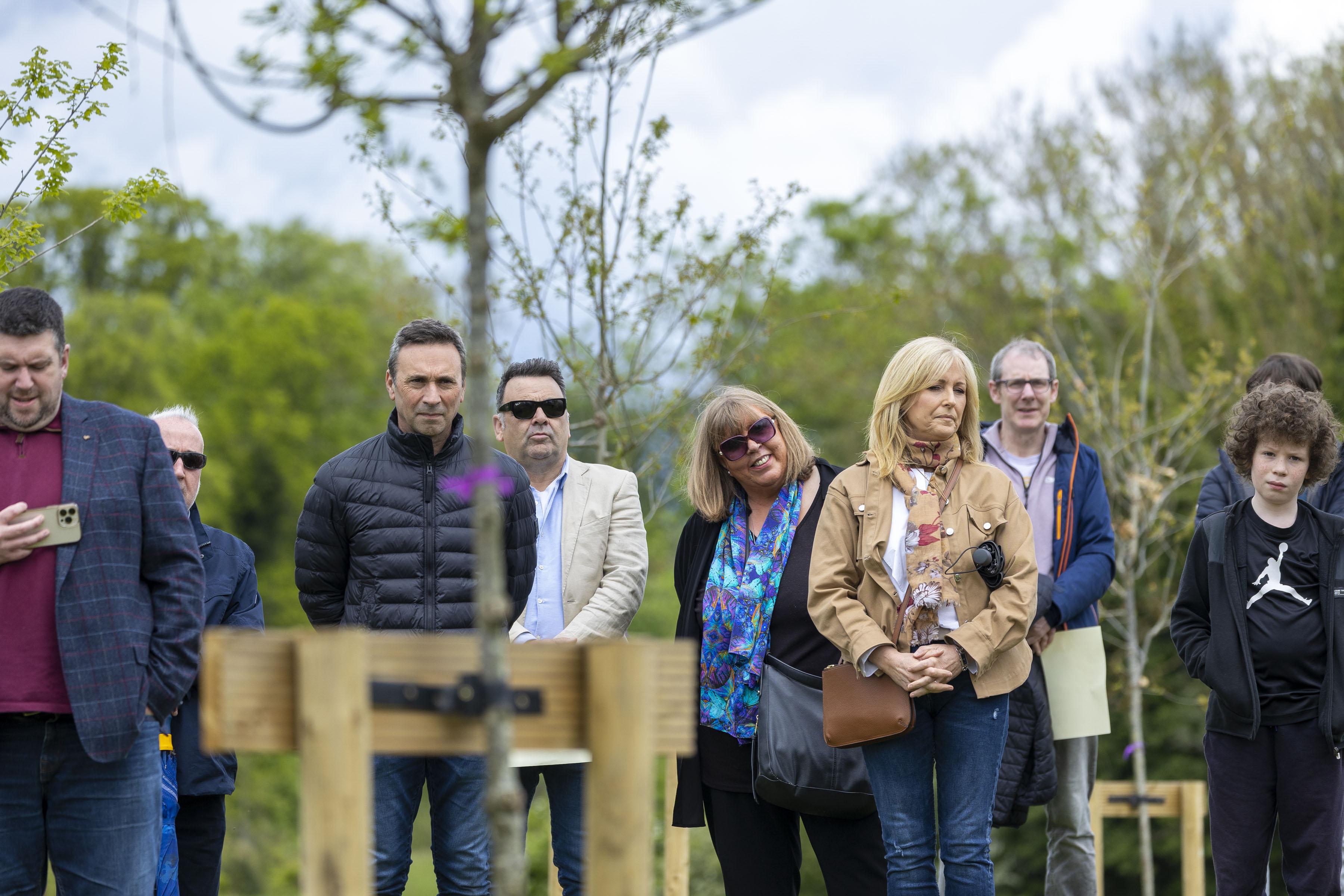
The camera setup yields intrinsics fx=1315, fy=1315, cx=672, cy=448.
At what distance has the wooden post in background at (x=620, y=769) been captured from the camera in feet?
7.62

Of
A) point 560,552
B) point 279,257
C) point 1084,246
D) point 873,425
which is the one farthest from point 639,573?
point 279,257

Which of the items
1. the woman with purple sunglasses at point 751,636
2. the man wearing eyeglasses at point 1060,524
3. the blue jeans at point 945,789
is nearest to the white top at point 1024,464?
the man wearing eyeglasses at point 1060,524

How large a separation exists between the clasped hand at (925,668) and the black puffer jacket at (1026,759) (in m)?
1.03

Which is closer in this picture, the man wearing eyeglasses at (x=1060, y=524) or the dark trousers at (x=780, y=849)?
the dark trousers at (x=780, y=849)

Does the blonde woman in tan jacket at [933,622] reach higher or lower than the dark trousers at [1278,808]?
higher

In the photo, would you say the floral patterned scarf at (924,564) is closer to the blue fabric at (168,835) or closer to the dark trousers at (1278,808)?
the dark trousers at (1278,808)

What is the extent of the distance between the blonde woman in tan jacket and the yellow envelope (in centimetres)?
119

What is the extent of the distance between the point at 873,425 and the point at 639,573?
3.59 ft

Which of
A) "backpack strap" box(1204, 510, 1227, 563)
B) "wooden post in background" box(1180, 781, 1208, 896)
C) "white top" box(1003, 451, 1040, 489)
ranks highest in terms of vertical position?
"white top" box(1003, 451, 1040, 489)

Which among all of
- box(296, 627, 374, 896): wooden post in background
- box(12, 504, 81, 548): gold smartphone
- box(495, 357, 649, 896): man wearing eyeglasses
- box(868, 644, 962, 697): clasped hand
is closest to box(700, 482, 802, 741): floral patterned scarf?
box(495, 357, 649, 896): man wearing eyeglasses

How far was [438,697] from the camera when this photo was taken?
2311 millimetres

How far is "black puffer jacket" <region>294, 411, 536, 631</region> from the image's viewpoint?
4.16m

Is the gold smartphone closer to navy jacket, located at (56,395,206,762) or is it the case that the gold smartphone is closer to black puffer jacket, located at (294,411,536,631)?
navy jacket, located at (56,395,206,762)

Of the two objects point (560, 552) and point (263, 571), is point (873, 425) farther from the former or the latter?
point (263, 571)
